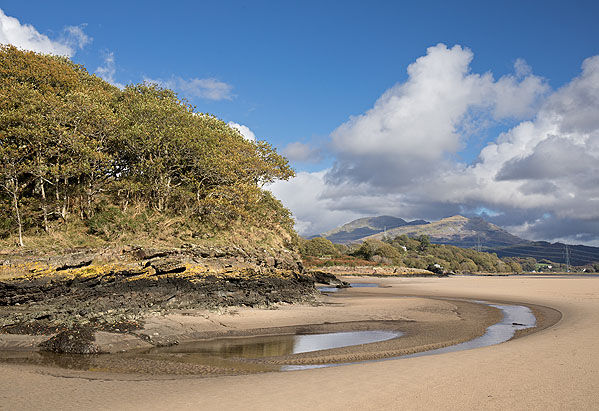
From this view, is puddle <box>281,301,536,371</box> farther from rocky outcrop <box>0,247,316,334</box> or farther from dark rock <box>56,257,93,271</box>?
dark rock <box>56,257,93,271</box>

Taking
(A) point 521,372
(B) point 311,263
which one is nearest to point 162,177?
(A) point 521,372

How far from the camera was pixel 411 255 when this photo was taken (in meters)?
160

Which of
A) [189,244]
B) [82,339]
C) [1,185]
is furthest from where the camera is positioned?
[189,244]

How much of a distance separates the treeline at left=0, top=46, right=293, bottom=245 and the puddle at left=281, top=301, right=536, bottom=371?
22776 mm

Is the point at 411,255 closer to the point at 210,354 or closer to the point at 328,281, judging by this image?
the point at 328,281

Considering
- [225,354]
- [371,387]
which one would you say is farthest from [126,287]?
[371,387]

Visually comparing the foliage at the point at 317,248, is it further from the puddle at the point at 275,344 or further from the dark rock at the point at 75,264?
the puddle at the point at 275,344

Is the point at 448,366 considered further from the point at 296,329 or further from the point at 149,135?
the point at 149,135

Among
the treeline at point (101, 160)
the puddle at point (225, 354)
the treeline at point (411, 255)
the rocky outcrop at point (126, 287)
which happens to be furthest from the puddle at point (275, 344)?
the treeline at point (411, 255)

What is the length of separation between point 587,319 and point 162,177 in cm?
3286

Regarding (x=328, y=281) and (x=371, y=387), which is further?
(x=328, y=281)

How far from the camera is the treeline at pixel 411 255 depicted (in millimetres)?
110312

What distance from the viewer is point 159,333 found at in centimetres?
1664

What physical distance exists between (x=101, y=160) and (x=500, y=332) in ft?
98.3
